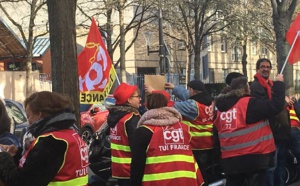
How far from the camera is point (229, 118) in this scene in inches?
211

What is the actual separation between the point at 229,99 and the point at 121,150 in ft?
4.28

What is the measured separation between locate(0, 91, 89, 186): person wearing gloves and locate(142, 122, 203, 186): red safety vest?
0.85 meters

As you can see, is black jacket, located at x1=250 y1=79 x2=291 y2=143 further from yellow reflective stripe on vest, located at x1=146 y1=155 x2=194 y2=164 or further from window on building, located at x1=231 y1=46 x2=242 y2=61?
window on building, located at x1=231 y1=46 x2=242 y2=61

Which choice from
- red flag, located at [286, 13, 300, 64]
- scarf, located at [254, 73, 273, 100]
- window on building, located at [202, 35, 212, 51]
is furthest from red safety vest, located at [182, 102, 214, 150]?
window on building, located at [202, 35, 212, 51]

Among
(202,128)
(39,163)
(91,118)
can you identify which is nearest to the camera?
(39,163)

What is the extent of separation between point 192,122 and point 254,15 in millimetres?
28194

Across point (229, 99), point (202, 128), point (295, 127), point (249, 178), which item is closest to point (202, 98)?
point (202, 128)

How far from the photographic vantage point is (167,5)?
2692cm

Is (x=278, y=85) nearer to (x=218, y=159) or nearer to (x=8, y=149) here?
(x=218, y=159)

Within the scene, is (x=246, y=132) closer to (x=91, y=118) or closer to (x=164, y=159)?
(x=164, y=159)

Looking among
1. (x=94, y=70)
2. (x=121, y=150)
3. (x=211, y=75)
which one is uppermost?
(x=211, y=75)

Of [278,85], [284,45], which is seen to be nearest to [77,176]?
[278,85]

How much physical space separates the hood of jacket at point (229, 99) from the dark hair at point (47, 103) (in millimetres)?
2479

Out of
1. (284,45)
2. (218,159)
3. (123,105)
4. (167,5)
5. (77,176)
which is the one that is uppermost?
(167,5)
